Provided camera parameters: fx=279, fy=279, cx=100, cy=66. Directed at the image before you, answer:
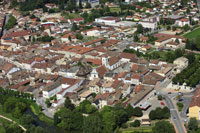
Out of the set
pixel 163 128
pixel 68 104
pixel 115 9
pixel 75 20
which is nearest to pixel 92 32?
pixel 75 20

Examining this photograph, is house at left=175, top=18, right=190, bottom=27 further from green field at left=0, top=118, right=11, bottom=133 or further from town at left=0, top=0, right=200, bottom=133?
green field at left=0, top=118, right=11, bottom=133

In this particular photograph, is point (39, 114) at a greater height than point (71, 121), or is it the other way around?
point (71, 121)

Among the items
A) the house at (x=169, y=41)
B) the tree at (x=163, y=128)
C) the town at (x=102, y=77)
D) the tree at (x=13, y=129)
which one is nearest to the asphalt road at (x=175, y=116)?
the town at (x=102, y=77)

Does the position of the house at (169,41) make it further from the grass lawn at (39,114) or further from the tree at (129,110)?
the grass lawn at (39,114)

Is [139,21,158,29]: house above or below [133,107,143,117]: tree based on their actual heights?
above

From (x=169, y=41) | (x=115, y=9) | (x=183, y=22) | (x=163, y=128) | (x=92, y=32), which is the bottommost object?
(x=163, y=128)

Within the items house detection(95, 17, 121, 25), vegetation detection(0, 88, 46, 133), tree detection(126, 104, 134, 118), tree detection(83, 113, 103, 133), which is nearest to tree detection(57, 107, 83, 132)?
tree detection(83, 113, 103, 133)

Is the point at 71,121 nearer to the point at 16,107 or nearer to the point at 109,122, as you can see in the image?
the point at 109,122
